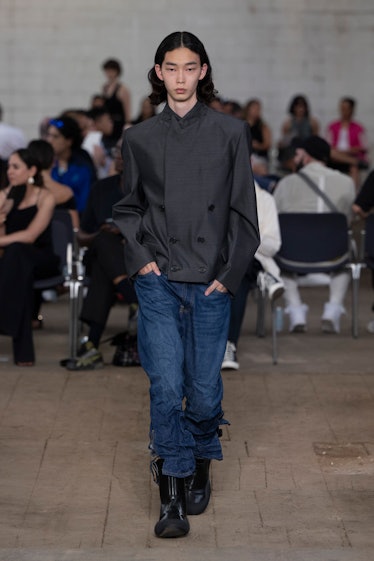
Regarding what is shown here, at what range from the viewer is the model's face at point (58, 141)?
39.1ft

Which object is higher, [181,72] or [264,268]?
[181,72]

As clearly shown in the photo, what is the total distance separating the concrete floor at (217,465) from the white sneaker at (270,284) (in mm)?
420

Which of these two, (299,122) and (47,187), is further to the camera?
(299,122)

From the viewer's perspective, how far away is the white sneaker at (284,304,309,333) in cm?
1032

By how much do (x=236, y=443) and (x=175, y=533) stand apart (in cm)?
156

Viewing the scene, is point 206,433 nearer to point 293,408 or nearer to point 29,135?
point 293,408

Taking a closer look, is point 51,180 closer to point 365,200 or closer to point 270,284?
point 365,200

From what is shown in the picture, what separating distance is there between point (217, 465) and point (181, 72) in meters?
1.86

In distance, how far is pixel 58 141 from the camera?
39.3ft

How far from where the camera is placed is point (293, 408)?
772 centimetres

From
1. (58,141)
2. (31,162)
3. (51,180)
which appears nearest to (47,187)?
(51,180)

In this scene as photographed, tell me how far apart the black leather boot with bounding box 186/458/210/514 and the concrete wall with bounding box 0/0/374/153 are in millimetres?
12605

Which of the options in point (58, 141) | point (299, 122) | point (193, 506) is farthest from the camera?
point (299, 122)

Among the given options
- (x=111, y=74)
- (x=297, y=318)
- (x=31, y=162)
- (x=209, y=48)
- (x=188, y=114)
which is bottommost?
(x=297, y=318)
